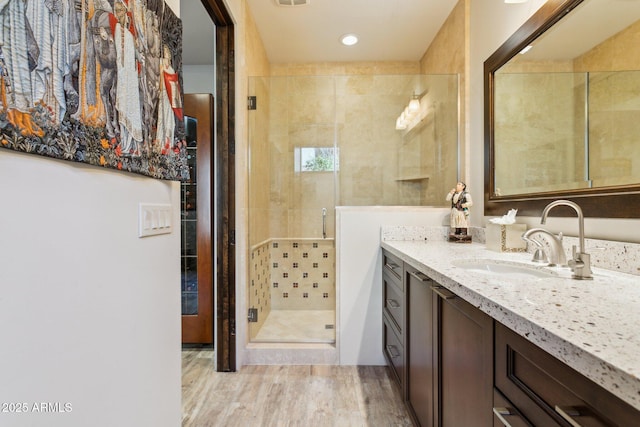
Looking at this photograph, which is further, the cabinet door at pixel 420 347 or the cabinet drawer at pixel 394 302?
the cabinet drawer at pixel 394 302

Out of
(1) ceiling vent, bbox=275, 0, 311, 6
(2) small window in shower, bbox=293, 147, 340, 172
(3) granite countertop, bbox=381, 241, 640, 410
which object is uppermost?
(1) ceiling vent, bbox=275, 0, 311, 6

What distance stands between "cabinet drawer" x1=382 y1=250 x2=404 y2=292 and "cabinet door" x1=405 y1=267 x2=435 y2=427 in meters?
0.15

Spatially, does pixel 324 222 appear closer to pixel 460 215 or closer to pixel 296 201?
pixel 296 201

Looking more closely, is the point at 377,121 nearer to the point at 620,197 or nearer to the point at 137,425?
the point at 620,197

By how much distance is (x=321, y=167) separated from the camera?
2.89 m

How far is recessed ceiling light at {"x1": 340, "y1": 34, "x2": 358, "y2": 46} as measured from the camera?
9.03 feet

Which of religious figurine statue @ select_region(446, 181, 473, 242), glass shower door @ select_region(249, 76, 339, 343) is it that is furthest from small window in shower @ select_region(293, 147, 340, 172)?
religious figurine statue @ select_region(446, 181, 473, 242)

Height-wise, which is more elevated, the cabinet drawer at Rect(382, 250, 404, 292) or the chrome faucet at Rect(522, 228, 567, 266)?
the chrome faucet at Rect(522, 228, 567, 266)

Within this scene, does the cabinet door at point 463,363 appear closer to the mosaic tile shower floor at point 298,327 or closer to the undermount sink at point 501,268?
the undermount sink at point 501,268

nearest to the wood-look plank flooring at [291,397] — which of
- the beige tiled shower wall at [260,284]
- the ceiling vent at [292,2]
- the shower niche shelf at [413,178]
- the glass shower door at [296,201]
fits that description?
the beige tiled shower wall at [260,284]

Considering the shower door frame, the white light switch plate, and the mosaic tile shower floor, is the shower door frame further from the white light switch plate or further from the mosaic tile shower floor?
the white light switch plate

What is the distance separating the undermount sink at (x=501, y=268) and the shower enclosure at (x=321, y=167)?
1.25m

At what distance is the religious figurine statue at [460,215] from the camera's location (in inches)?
81.9

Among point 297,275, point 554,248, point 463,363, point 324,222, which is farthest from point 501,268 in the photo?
point 297,275
